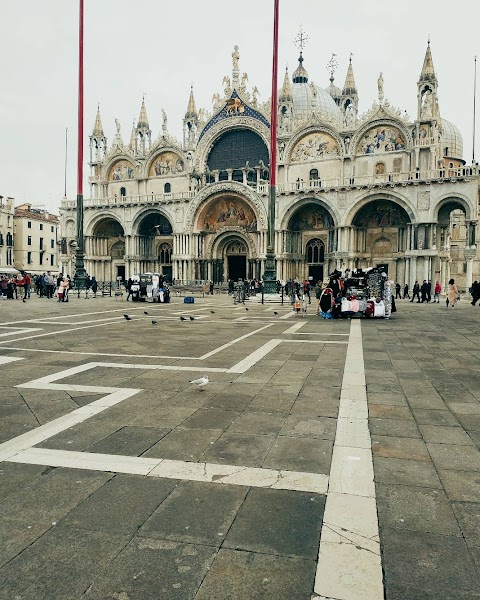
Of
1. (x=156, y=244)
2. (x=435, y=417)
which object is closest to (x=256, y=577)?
(x=435, y=417)

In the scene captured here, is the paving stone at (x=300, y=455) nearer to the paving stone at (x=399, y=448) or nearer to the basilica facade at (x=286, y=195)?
the paving stone at (x=399, y=448)

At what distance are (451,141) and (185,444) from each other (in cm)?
6274

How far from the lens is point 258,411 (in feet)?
17.6

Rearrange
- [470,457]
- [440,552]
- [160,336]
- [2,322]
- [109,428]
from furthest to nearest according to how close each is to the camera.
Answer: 1. [2,322]
2. [160,336]
3. [109,428]
4. [470,457]
5. [440,552]

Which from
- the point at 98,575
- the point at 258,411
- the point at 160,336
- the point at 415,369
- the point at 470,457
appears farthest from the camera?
the point at 160,336

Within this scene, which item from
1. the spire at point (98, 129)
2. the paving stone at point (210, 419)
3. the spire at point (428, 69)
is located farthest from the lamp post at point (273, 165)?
the spire at point (98, 129)

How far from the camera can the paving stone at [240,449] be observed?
13.0 feet

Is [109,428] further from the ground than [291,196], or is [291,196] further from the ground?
[291,196]

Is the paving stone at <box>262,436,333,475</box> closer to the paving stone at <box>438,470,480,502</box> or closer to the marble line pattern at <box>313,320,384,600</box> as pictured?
the marble line pattern at <box>313,320,384,600</box>

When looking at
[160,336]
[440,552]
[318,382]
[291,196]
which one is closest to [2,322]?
[160,336]

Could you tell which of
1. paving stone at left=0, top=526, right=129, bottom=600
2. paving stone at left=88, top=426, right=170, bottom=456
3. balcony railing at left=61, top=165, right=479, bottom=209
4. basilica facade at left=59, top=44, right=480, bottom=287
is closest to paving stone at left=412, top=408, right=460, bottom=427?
paving stone at left=88, top=426, right=170, bottom=456

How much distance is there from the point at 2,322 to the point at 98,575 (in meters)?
14.0

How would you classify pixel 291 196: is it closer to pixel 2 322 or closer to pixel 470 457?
pixel 2 322

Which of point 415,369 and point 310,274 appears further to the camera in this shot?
point 310,274
